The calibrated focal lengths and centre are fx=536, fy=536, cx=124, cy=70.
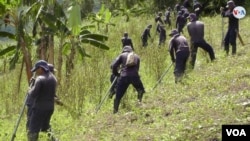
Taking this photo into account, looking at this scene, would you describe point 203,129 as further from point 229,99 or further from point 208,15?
point 208,15

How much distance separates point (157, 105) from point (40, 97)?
283cm

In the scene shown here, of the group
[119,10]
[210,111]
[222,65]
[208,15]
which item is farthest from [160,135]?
[119,10]

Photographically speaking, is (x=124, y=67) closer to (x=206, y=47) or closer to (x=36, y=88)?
(x=36, y=88)

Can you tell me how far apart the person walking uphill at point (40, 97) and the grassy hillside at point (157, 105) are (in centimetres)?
35

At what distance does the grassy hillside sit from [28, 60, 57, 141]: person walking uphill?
35 cm

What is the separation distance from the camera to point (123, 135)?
870 centimetres

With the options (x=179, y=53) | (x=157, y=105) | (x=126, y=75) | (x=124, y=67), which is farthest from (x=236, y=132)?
(x=179, y=53)

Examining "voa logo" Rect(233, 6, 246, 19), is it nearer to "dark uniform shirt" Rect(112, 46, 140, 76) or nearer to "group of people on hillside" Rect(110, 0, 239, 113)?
"group of people on hillside" Rect(110, 0, 239, 113)

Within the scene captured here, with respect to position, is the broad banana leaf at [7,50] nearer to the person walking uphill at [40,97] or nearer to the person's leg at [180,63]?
the person's leg at [180,63]

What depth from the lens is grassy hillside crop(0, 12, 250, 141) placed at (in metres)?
A: 8.23

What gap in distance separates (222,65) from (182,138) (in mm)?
6231

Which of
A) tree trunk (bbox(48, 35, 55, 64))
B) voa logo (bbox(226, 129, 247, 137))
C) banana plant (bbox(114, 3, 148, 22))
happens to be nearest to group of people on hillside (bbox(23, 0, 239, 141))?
tree trunk (bbox(48, 35, 55, 64))

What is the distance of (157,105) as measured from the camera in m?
10.9

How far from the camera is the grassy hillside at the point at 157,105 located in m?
8.23
